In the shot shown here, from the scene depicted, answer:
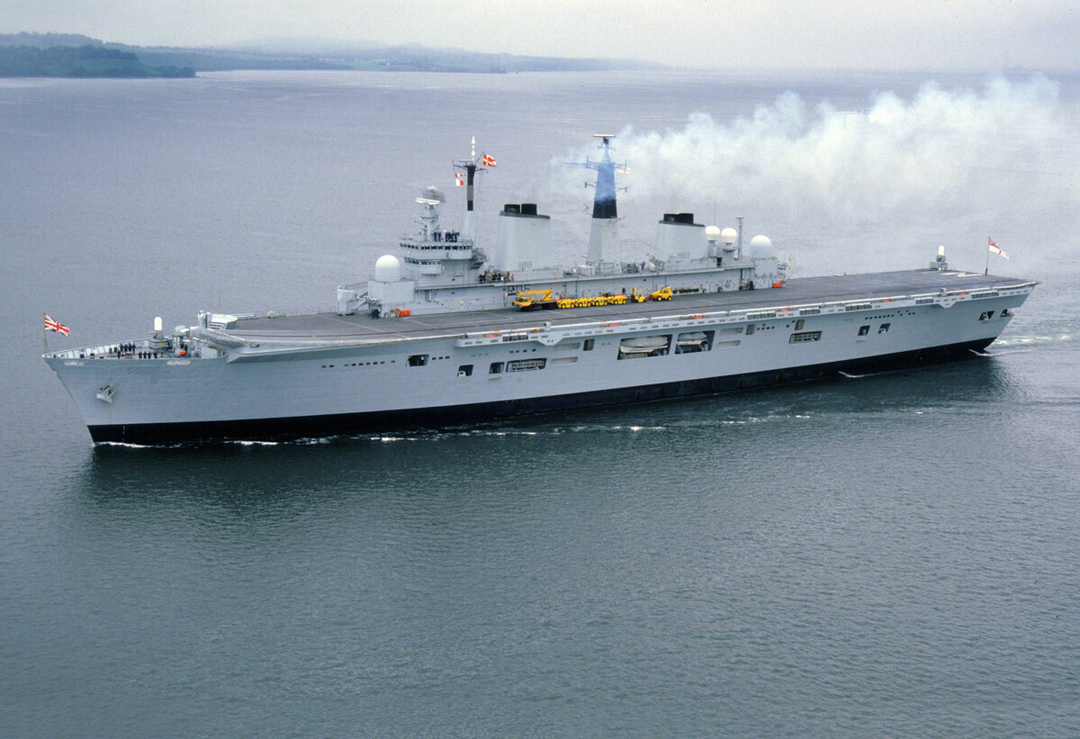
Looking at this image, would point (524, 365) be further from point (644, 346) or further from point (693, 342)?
point (693, 342)

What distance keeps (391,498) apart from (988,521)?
1424 cm

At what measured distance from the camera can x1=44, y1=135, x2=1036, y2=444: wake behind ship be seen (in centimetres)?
3077

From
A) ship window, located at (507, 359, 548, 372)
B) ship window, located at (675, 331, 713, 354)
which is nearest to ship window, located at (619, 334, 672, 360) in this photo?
ship window, located at (675, 331, 713, 354)

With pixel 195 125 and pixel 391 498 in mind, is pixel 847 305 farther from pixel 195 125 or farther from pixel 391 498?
pixel 195 125

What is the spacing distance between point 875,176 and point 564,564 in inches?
2697

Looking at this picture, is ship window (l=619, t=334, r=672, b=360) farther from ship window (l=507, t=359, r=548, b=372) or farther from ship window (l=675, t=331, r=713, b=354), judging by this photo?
ship window (l=507, t=359, r=548, b=372)

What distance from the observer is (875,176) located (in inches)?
3356

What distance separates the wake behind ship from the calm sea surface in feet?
3.57

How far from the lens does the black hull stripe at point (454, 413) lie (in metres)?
31.0

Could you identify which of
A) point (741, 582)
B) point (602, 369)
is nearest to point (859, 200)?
point (602, 369)

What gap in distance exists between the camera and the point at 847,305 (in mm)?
39062

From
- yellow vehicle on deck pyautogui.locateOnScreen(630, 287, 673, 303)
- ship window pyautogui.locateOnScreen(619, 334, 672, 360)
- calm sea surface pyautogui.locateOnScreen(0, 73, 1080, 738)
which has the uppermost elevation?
yellow vehicle on deck pyautogui.locateOnScreen(630, 287, 673, 303)

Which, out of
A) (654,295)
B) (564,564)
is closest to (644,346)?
(654,295)

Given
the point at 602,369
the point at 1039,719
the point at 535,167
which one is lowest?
the point at 1039,719
